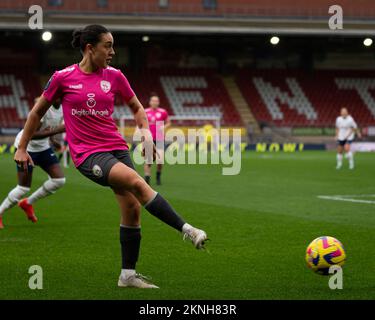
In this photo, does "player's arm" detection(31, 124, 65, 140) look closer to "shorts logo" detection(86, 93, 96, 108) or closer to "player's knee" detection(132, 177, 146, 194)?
"shorts logo" detection(86, 93, 96, 108)

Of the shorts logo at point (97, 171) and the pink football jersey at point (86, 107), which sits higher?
the pink football jersey at point (86, 107)

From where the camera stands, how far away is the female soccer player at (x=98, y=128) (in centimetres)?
752

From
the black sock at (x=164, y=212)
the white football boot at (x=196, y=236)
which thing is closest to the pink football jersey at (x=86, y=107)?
the black sock at (x=164, y=212)

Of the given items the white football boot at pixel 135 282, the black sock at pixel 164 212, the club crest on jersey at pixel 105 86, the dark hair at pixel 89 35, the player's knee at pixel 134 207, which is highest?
the dark hair at pixel 89 35

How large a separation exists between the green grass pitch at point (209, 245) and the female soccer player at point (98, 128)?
0.74 meters

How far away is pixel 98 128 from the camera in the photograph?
25.3 ft

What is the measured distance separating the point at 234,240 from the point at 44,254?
272 cm

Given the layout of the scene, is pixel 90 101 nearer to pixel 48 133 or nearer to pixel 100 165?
pixel 100 165

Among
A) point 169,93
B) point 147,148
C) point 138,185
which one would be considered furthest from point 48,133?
point 169,93

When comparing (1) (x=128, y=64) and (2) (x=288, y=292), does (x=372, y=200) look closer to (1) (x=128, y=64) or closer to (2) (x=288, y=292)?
(2) (x=288, y=292)

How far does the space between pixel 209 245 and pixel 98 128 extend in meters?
3.71

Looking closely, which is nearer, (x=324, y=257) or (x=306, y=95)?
(x=324, y=257)

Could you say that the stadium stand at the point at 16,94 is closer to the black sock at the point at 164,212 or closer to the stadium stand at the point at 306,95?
the stadium stand at the point at 306,95

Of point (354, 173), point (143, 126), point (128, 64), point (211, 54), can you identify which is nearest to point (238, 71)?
point (211, 54)
